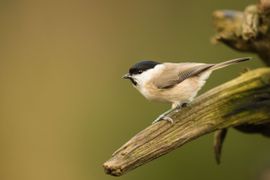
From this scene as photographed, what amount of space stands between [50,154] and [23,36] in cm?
113

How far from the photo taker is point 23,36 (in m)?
6.08

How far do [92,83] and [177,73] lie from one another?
2.45 metres

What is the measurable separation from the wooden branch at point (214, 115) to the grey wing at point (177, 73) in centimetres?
14

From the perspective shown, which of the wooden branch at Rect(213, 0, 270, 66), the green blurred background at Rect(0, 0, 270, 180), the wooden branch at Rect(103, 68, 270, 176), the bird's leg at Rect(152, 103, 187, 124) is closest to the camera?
the wooden branch at Rect(103, 68, 270, 176)

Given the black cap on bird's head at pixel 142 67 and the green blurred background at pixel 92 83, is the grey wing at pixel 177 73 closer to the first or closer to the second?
the black cap on bird's head at pixel 142 67

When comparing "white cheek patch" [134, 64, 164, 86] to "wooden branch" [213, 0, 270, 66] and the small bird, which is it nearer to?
the small bird

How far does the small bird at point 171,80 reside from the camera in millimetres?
3311

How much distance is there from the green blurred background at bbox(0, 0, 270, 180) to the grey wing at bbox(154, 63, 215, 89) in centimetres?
161

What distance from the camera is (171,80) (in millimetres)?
3371

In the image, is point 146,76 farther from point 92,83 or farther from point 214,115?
point 92,83

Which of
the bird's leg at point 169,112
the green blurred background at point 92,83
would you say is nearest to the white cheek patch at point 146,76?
the bird's leg at point 169,112

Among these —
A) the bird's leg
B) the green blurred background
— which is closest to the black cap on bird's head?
the bird's leg

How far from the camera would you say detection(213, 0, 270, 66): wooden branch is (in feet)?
11.3

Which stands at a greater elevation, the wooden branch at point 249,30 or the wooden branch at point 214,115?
the wooden branch at point 249,30
